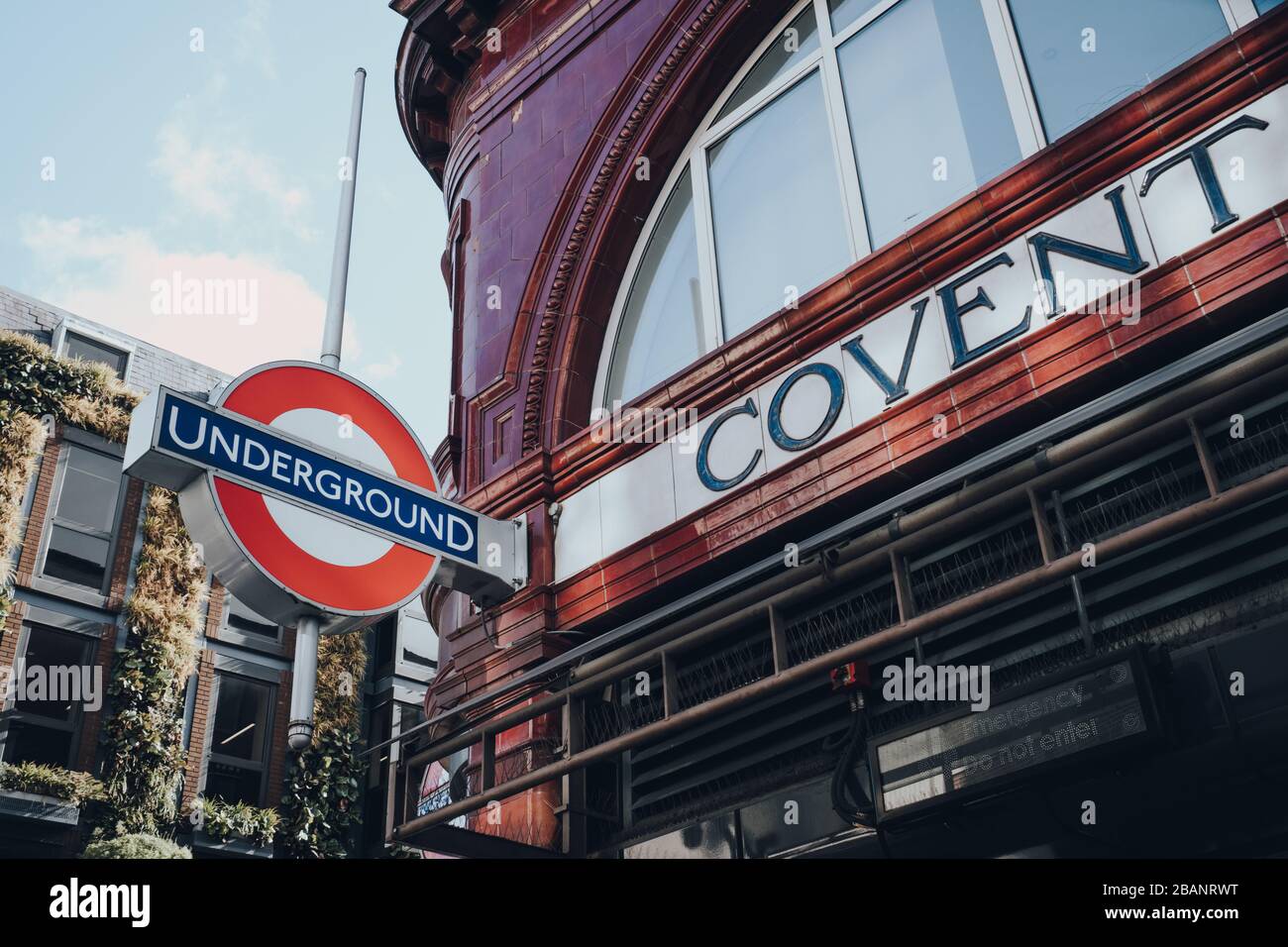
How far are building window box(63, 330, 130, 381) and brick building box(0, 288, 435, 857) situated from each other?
3 centimetres

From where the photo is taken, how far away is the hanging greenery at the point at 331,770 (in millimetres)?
24141

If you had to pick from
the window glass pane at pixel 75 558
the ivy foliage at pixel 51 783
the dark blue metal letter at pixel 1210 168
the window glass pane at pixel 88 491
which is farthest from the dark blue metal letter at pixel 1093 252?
the window glass pane at pixel 88 491

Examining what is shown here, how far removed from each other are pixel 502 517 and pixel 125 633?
1689cm

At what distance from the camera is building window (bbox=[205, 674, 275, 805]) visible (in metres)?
24.2

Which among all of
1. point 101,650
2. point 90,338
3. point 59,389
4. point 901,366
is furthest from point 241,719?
point 901,366

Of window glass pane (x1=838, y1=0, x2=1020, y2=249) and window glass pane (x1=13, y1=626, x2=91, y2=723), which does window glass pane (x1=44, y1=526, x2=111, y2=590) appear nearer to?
window glass pane (x1=13, y1=626, x2=91, y2=723)

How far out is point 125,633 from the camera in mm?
24000

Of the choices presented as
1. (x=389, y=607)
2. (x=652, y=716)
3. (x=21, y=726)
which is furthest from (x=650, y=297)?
(x=21, y=726)

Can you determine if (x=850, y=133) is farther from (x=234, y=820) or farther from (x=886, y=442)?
(x=234, y=820)

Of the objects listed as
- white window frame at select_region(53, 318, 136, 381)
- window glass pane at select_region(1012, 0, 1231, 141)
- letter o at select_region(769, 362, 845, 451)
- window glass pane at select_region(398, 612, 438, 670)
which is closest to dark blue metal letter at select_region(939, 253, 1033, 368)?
letter o at select_region(769, 362, 845, 451)

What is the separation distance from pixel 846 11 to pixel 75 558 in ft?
65.2
